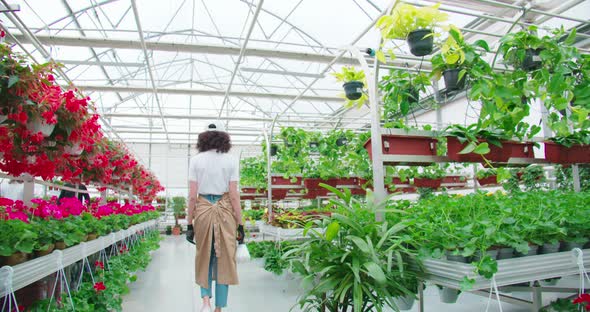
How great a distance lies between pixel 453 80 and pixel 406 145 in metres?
0.47

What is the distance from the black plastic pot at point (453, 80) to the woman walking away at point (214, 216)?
1.48m

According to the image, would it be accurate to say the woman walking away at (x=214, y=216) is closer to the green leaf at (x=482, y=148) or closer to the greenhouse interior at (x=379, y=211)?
the greenhouse interior at (x=379, y=211)

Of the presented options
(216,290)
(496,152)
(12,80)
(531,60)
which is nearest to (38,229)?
(12,80)

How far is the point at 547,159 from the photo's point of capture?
2873 millimetres

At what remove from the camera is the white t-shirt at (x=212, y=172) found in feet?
8.66

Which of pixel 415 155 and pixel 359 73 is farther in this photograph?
pixel 359 73

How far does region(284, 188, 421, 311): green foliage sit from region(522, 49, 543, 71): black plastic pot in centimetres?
139

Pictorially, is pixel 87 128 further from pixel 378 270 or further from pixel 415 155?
pixel 415 155

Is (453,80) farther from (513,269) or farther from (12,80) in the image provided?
(12,80)

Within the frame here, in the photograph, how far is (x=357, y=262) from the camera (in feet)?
5.62

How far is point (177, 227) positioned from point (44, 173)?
12366mm

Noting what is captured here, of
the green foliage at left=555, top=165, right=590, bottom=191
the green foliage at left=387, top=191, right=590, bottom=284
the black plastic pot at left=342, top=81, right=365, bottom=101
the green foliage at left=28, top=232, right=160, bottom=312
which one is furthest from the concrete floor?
the green foliage at left=555, top=165, right=590, bottom=191

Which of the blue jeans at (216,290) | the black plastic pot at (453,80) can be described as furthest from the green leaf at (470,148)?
the blue jeans at (216,290)

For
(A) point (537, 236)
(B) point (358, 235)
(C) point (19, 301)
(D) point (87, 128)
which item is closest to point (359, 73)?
(B) point (358, 235)
